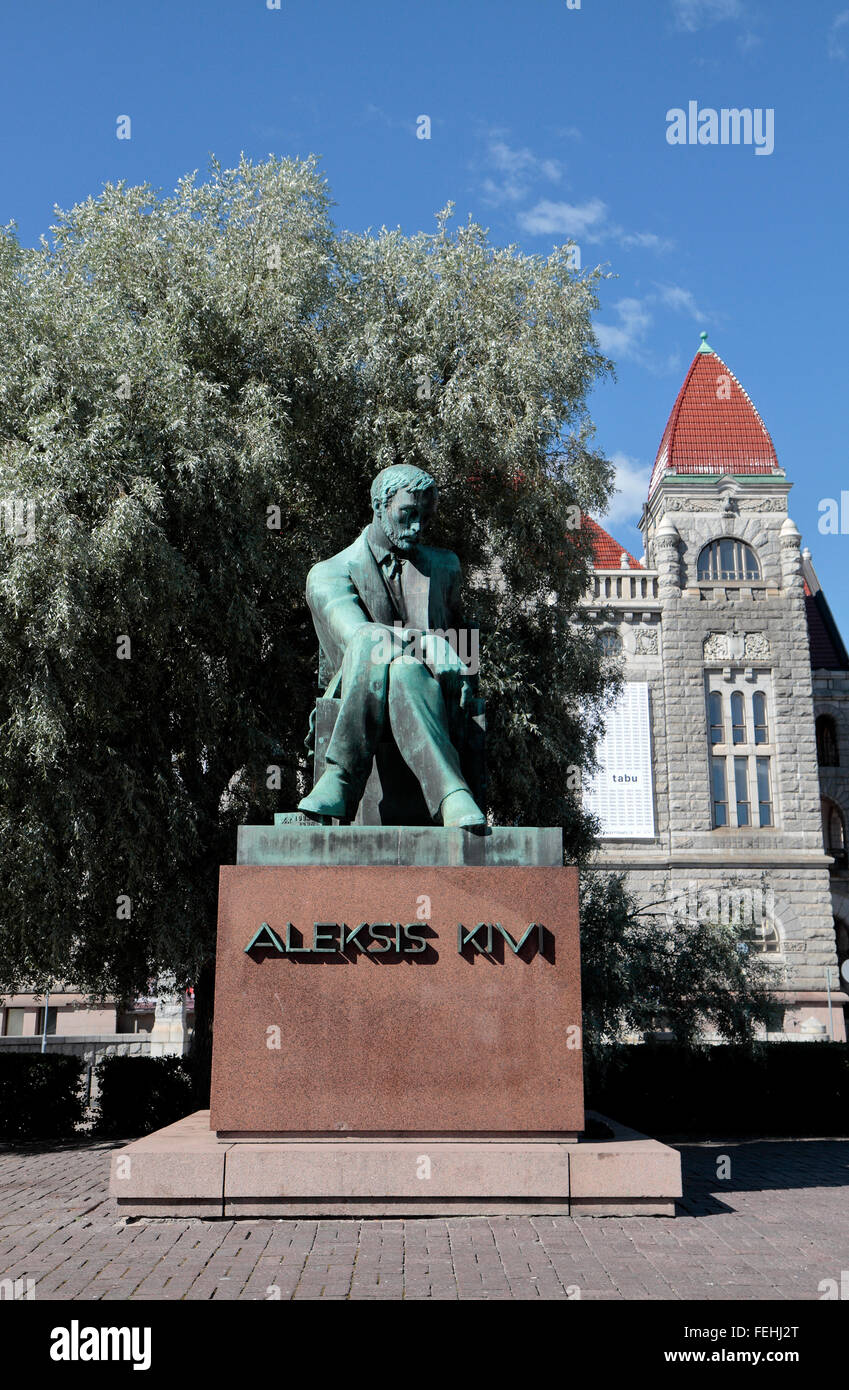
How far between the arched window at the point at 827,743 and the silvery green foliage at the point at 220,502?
25.1 meters

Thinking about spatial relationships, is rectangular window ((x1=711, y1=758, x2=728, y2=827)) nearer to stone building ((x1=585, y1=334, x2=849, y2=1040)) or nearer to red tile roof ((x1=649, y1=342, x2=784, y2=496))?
stone building ((x1=585, y1=334, x2=849, y2=1040))

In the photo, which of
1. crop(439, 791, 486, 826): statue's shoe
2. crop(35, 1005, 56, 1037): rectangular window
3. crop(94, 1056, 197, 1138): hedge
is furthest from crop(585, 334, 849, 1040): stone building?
crop(439, 791, 486, 826): statue's shoe

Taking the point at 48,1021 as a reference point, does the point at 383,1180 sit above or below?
above

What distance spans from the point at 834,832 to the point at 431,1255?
35.5m

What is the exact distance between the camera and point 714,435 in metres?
37.5

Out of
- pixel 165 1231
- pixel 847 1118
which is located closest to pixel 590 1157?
pixel 165 1231

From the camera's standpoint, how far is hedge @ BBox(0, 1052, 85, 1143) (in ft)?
43.4

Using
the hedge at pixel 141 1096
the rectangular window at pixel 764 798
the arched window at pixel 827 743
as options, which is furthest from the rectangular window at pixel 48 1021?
the arched window at pixel 827 743

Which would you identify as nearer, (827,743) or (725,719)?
(725,719)

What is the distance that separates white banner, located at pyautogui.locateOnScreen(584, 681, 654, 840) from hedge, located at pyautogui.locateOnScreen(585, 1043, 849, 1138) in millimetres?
18758

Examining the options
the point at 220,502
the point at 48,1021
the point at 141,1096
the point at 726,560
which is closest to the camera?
the point at 220,502

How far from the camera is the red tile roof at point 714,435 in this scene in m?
36.7

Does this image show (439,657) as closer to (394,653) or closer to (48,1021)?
(394,653)

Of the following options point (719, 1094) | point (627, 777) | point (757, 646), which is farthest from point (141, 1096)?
point (757, 646)
